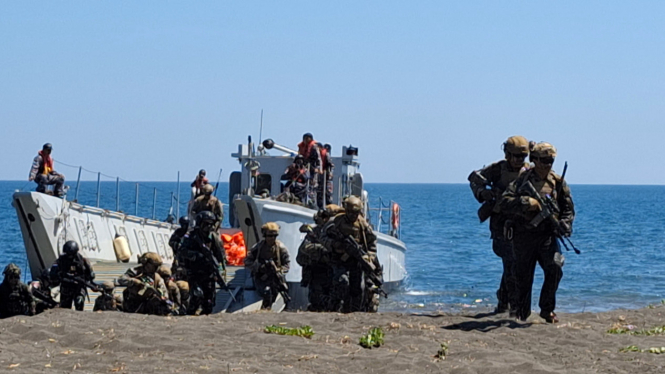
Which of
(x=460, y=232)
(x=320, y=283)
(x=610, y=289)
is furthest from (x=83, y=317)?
(x=460, y=232)

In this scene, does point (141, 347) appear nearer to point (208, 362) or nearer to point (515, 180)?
point (208, 362)

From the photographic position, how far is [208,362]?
10.4 m

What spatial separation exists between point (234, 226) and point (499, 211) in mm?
13959

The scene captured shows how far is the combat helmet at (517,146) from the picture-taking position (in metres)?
13.5

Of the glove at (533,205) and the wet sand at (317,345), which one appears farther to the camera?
the glove at (533,205)

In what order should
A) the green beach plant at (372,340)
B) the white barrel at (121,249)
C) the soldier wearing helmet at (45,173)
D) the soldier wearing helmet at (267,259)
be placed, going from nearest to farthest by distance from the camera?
the green beach plant at (372,340)
the soldier wearing helmet at (267,259)
the soldier wearing helmet at (45,173)
the white barrel at (121,249)

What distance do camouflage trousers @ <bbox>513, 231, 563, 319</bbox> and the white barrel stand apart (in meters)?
12.6

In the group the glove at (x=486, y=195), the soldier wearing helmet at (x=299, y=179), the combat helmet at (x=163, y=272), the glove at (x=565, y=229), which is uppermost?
the soldier wearing helmet at (x=299, y=179)

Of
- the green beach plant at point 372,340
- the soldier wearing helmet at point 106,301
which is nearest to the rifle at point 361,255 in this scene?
the green beach plant at point 372,340

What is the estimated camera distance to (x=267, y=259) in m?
17.8

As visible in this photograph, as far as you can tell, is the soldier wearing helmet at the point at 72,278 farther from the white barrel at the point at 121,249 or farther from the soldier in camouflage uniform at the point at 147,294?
the white barrel at the point at 121,249

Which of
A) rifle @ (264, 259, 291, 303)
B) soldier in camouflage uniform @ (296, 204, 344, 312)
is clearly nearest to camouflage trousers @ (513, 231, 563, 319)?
soldier in camouflage uniform @ (296, 204, 344, 312)

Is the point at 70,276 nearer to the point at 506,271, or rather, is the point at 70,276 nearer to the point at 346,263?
the point at 346,263

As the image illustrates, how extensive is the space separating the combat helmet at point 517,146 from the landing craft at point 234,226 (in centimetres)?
704
